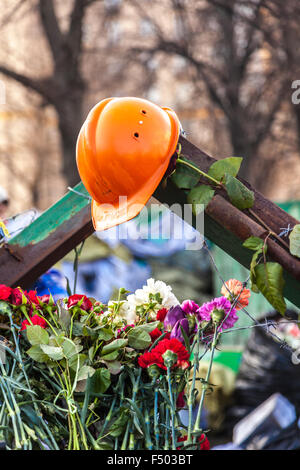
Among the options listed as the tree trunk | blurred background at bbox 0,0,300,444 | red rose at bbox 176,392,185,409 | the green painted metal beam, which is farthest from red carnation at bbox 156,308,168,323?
the tree trunk

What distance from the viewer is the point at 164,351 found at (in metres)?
1.41

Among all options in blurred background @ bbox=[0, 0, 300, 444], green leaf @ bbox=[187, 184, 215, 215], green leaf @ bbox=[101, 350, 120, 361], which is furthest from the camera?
blurred background @ bbox=[0, 0, 300, 444]

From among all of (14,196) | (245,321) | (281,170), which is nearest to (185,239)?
(245,321)

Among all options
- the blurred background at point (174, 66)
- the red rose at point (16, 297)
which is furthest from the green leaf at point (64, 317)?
the blurred background at point (174, 66)

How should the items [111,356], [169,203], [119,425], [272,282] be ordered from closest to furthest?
[119,425], [111,356], [272,282], [169,203]

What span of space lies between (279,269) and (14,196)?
51.5 ft

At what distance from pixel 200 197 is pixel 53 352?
2.00 ft

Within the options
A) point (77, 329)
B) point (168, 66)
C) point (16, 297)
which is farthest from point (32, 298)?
point (168, 66)

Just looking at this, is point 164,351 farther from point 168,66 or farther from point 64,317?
point 168,66

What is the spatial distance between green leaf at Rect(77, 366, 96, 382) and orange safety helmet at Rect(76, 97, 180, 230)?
487 mm

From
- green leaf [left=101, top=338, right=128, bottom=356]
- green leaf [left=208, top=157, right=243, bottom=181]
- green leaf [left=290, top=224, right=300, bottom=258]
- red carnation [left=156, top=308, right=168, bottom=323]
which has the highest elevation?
green leaf [left=208, top=157, right=243, bottom=181]

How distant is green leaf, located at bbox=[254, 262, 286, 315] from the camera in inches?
61.8

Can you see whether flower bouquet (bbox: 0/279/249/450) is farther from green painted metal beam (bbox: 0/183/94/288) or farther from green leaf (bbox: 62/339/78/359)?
green painted metal beam (bbox: 0/183/94/288)
